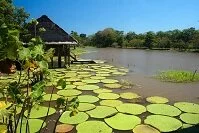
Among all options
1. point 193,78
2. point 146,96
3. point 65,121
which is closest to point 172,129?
point 65,121

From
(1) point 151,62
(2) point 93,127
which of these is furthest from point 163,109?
(1) point 151,62

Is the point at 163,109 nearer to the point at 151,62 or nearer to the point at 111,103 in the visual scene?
the point at 111,103

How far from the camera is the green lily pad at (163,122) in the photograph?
3.71 metres

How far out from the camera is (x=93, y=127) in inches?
147

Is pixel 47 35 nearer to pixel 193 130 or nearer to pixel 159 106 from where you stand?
pixel 159 106

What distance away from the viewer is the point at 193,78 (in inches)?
340

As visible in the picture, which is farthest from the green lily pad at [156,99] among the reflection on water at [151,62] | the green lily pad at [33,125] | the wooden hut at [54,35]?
the wooden hut at [54,35]

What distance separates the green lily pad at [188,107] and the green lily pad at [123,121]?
1.16 m

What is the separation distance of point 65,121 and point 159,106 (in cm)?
197

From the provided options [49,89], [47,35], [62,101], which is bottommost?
[49,89]

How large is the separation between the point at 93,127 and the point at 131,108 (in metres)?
1.20

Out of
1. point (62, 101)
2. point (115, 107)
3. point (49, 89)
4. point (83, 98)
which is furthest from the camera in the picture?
point (49, 89)

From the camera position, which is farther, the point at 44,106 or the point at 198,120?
the point at 44,106

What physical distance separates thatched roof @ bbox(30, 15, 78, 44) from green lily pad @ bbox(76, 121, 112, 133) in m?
8.29
